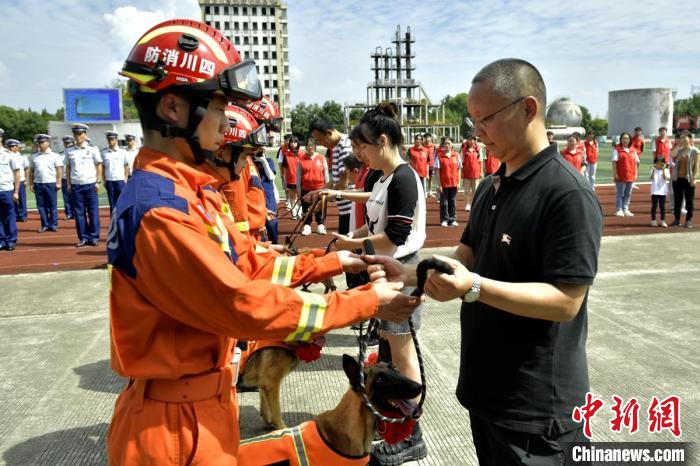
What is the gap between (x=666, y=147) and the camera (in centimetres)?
1566

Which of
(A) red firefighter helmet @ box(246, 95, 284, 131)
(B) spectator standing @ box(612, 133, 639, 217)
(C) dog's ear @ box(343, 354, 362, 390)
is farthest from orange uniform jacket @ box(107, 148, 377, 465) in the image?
(B) spectator standing @ box(612, 133, 639, 217)

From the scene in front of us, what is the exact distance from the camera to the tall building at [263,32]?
114125mm

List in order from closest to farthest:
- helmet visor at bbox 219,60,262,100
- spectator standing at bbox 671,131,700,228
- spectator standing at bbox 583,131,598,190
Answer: helmet visor at bbox 219,60,262,100, spectator standing at bbox 671,131,700,228, spectator standing at bbox 583,131,598,190

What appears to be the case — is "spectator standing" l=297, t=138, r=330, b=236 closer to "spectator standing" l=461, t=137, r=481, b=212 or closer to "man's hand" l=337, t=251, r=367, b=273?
"spectator standing" l=461, t=137, r=481, b=212

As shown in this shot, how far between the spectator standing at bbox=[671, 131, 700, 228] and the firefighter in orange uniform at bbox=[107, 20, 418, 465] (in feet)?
40.8

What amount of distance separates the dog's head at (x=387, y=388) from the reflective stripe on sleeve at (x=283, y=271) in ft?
1.80

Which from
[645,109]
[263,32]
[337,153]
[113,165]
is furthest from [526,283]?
[263,32]

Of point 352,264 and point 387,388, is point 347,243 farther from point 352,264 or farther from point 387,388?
point 387,388

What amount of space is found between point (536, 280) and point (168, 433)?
1.47m

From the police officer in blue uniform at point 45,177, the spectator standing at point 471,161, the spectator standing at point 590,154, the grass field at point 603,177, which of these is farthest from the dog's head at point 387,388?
the grass field at point 603,177

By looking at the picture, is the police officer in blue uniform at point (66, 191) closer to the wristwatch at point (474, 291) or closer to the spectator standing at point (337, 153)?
the spectator standing at point (337, 153)

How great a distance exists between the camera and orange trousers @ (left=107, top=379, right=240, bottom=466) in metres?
1.78

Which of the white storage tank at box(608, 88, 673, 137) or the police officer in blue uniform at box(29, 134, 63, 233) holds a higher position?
the white storage tank at box(608, 88, 673, 137)

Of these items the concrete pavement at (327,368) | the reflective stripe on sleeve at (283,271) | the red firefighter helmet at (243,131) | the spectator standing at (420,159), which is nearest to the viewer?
the reflective stripe on sleeve at (283,271)
